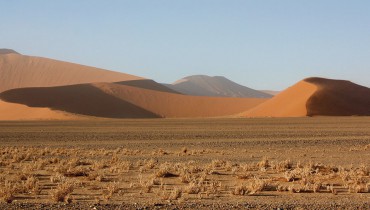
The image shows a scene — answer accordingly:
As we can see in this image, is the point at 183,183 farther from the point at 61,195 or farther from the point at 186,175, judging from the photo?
the point at 61,195

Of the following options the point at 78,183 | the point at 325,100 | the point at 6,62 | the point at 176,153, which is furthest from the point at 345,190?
the point at 6,62

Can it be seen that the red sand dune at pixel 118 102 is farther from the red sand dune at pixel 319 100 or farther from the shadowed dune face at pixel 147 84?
the shadowed dune face at pixel 147 84

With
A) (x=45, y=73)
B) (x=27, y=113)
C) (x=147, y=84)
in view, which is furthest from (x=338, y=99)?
(x=45, y=73)

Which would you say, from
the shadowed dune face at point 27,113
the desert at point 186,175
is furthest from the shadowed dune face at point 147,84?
the desert at point 186,175

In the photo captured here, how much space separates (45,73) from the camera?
16100 centimetres

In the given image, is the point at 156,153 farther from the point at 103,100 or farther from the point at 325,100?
the point at 103,100

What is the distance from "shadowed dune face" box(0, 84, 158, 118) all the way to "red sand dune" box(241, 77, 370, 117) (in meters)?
21.4

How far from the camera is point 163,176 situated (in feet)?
53.7

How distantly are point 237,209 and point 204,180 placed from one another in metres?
4.69

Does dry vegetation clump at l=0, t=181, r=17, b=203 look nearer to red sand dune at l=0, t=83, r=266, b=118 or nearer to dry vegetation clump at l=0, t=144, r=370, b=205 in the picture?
dry vegetation clump at l=0, t=144, r=370, b=205

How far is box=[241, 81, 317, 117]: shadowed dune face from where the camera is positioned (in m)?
83.1

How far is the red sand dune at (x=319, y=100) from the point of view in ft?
268

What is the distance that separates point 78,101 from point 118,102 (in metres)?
7.65

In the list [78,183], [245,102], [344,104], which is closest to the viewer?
[78,183]
